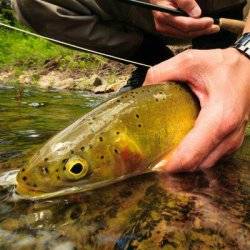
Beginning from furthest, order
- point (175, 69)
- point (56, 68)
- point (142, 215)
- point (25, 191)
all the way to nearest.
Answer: point (56, 68), point (175, 69), point (25, 191), point (142, 215)

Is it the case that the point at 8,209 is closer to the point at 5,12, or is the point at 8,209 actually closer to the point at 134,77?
the point at 134,77

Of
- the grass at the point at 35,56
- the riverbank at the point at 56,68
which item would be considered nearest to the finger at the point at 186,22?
the riverbank at the point at 56,68

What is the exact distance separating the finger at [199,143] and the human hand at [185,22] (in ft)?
3.69

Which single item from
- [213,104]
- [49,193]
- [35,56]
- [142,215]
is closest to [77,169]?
Answer: [49,193]

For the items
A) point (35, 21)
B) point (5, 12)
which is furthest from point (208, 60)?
point (5, 12)

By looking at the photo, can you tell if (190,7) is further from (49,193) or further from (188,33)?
(49,193)

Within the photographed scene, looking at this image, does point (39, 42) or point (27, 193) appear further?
point (39, 42)

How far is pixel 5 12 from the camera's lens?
15484 mm

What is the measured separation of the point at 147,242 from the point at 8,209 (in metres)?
0.51

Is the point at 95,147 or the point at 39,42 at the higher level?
the point at 95,147

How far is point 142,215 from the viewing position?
1.45 m

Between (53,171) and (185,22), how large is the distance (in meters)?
1.55

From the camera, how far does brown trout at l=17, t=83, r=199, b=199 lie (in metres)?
1.70

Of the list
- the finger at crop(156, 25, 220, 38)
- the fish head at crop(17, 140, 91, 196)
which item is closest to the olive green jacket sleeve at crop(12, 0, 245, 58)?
the finger at crop(156, 25, 220, 38)
